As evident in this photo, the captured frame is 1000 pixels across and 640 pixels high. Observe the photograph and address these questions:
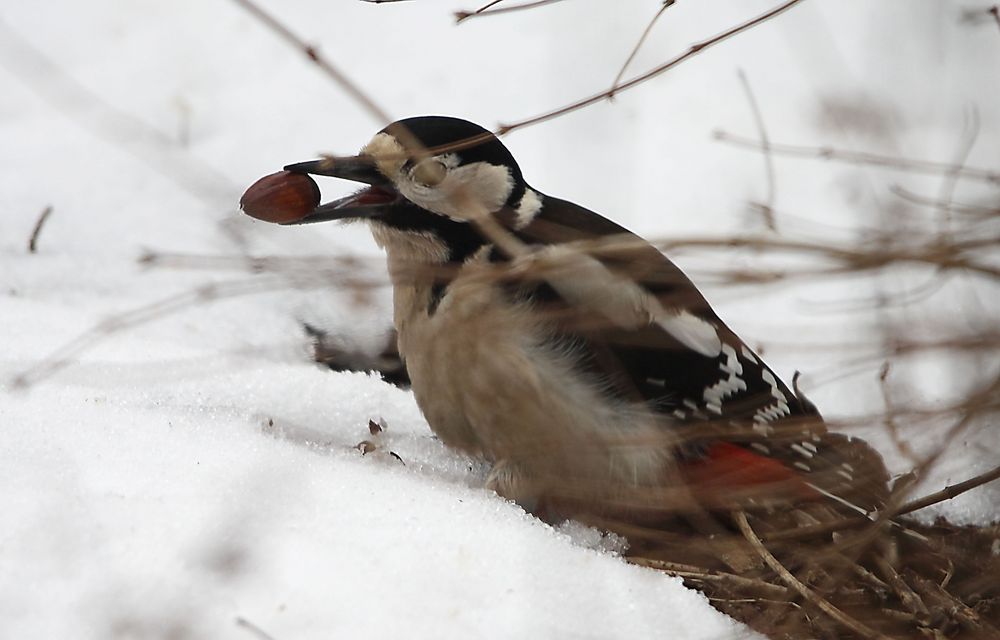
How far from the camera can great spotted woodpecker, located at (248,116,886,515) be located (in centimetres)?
305

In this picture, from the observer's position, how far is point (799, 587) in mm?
2629

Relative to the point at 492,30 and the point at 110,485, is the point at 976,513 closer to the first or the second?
the point at 110,485

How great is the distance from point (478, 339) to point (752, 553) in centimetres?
80

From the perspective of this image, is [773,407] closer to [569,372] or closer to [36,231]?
[569,372]

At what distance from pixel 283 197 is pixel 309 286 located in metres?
0.92

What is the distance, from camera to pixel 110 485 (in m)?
2.44

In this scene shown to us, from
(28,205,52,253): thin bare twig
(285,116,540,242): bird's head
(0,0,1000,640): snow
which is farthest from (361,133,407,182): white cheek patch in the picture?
(28,205,52,253): thin bare twig

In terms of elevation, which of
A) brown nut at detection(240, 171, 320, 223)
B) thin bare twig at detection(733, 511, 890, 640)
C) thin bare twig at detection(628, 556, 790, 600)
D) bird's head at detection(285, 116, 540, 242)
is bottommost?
thin bare twig at detection(628, 556, 790, 600)

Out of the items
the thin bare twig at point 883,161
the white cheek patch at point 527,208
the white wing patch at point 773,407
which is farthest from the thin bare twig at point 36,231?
the white wing patch at point 773,407

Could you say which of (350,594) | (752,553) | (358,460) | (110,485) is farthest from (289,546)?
(752,553)

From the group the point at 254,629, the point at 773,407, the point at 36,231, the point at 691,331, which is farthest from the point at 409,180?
the point at 36,231

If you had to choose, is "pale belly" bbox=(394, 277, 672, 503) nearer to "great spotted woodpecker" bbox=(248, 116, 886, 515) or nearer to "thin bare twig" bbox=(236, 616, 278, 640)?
"great spotted woodpecker" bbox=(248, 116, 886, 515)

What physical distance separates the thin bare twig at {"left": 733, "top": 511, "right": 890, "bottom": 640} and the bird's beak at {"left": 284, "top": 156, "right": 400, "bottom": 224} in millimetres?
1152

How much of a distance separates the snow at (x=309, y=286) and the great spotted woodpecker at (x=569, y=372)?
0.15m
